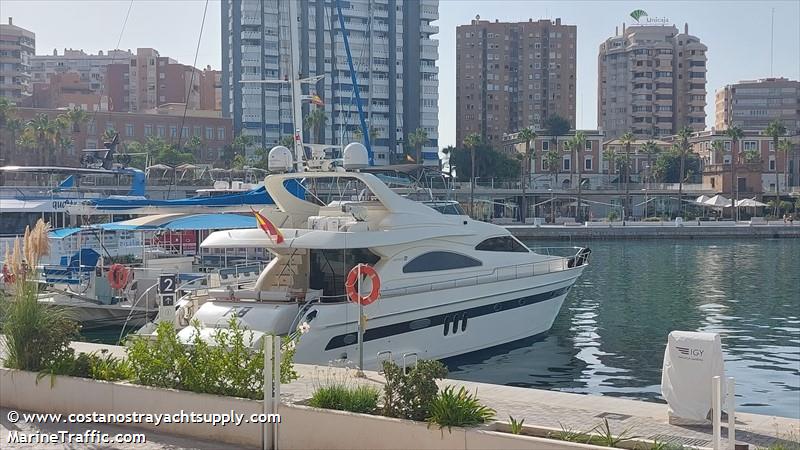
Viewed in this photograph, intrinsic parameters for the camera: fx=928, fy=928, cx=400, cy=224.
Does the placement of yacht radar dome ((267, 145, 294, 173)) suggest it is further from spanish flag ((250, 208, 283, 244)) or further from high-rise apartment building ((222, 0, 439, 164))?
high-rise apartment building ((222, 0, 439, 164))

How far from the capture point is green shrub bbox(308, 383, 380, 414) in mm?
9508

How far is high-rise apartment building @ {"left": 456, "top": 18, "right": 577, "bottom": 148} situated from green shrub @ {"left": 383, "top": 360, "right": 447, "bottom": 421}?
14520 cm

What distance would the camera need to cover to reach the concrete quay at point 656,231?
270 ft

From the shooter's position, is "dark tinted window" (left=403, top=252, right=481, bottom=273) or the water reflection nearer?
"dark tinted window" (left=403, top=252, right=481, bottom=273)

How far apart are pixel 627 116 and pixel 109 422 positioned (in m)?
157

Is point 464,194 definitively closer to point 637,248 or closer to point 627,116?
point 637,248

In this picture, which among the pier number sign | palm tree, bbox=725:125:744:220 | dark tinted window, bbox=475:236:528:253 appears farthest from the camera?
palm tree, bbox=725:125:744:220

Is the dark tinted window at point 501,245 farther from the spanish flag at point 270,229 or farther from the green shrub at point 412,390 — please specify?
the green shrub at point 412,390

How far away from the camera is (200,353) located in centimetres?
1051

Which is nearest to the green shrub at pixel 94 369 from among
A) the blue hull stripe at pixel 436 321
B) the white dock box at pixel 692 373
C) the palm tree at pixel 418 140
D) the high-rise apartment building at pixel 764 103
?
the white dock box at pixel 692 373

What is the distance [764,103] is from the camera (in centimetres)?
15800

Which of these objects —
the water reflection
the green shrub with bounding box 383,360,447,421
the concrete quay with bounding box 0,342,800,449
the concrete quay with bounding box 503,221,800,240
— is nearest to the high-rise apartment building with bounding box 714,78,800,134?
the concrete quay with bounding box 503,221,800,240

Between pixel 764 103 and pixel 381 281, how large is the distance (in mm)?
153142

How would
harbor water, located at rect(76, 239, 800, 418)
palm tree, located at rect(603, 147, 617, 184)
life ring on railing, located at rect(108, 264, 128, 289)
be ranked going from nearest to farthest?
harbor water, located at rect(76, 239, 800, 418) → life ring on railing, located at rect(108, 264, 128, 289) → palm tree, located at rect(603, 147, 617, 184)
